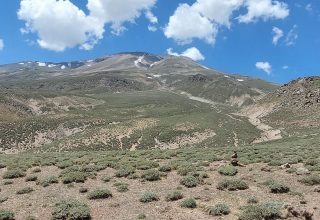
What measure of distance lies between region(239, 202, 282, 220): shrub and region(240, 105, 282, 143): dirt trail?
3068 inches

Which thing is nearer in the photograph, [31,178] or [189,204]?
[189,204]

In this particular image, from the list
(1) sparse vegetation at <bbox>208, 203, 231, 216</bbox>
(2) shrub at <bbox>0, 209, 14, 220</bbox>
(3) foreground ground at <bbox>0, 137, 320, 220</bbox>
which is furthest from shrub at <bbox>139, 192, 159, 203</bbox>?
(2) shrub at <bbox>0, 209, 14, 220</bbox>

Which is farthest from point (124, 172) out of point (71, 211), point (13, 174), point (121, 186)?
point (71, 211)

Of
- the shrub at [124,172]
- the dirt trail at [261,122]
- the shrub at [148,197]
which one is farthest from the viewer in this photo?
the dirt trail at [261,122]

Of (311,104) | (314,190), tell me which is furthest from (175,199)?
(311,104)

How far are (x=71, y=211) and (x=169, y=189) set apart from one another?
6.56 meters

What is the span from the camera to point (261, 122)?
407ft

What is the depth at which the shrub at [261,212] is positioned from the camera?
58.4 ft

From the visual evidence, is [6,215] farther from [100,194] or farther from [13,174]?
[13,174]

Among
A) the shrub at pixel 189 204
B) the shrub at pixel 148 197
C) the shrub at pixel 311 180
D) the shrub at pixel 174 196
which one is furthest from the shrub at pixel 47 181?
the shrub at pixel 311 180

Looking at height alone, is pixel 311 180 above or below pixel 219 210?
above

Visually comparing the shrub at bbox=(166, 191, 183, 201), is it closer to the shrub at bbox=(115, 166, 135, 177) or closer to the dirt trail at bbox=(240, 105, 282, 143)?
the shrub at bbox=(115, 166, 135, 177)

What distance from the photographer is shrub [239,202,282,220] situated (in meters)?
17.8

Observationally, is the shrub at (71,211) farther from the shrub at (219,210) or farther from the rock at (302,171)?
the rock at (302,171)
